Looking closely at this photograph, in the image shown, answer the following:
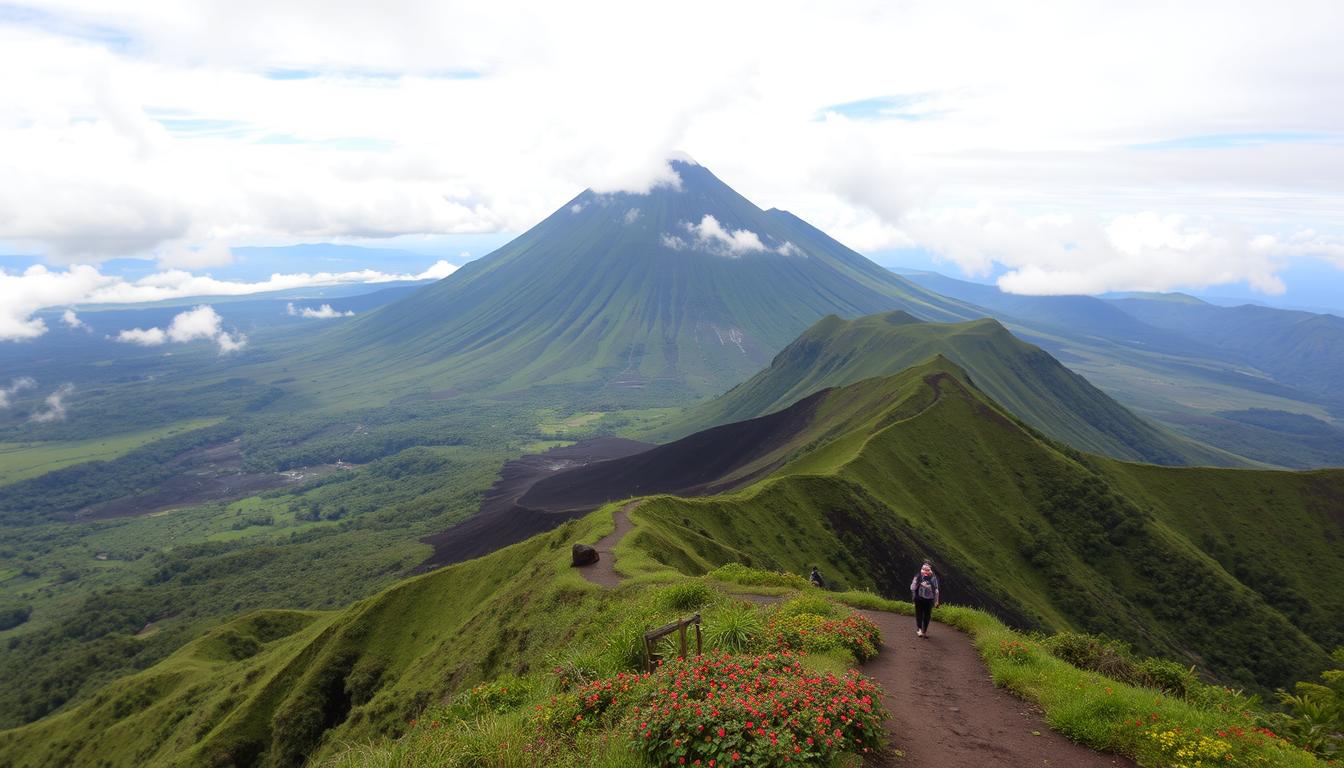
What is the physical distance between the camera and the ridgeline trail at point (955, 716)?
38.9ft

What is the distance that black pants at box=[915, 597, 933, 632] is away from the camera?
19203 mm

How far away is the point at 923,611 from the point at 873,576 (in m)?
40.3

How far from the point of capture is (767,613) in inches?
754

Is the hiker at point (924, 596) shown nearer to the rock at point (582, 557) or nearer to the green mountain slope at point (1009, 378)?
the rock at point (582, 557)

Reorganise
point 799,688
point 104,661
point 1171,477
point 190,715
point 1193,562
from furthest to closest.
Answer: point 104,661, point 1171,477, point 1193,562, point 190,715, point 799,688

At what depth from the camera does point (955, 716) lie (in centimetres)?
1372

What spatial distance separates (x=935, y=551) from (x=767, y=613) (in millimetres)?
50991

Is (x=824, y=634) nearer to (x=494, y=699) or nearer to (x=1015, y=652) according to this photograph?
(x=1015, y=652)

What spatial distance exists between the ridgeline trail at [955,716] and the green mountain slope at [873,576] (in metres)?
10.1

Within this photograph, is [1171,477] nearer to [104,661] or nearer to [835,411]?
[835,411]

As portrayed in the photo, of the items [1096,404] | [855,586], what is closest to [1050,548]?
[855,586]

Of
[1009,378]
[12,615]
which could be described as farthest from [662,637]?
[12,615]

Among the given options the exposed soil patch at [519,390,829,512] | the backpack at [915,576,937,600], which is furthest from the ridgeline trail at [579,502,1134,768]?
the exposed soil patch at [519,390,829,512]

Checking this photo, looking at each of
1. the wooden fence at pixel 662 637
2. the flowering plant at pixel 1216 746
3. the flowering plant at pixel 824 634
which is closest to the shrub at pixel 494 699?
the wooden fence at pixel 662 637
